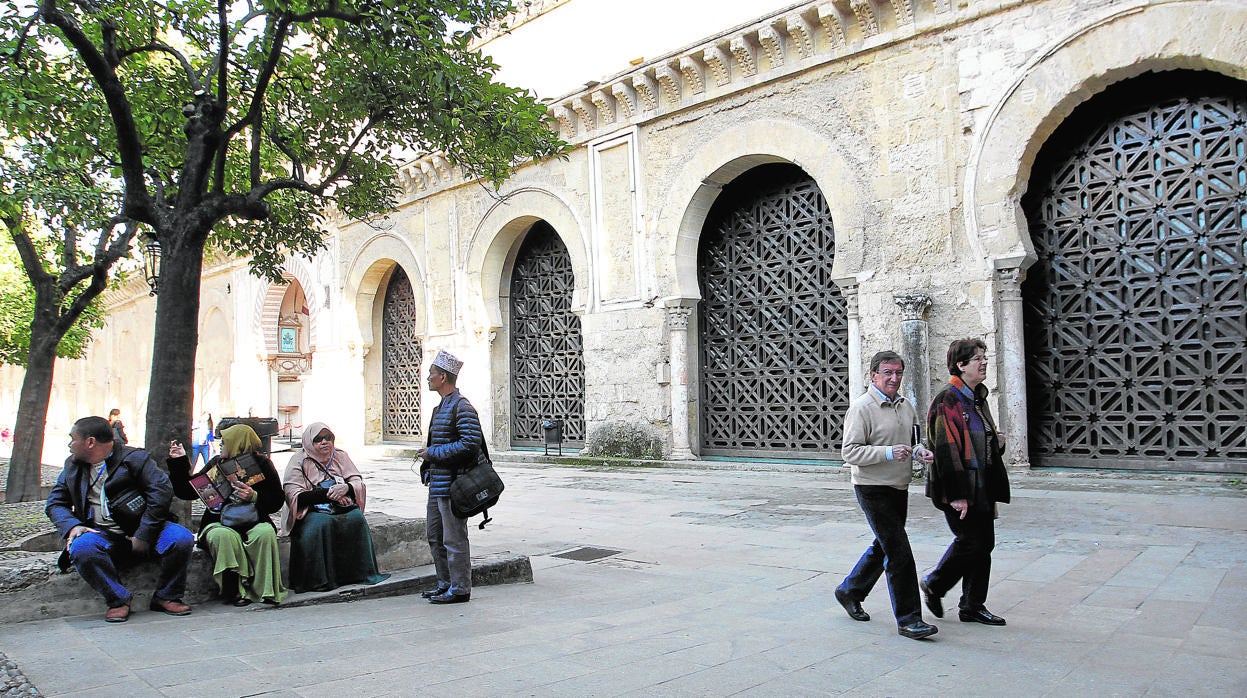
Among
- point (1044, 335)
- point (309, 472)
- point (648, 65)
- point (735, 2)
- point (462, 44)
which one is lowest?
point (309, 472)

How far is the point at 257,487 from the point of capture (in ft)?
17.1

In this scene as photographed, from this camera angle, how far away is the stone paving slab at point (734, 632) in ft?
11.0

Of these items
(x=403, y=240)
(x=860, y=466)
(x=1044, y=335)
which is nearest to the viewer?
(x=860, y=466)

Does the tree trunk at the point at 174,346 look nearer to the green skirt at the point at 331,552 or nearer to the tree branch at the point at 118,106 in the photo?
the tree branch at the point at 118,106

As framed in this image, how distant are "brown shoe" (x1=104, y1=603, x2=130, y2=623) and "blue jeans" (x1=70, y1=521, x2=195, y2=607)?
0.07 feet

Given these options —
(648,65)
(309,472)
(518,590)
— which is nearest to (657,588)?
(518,590)

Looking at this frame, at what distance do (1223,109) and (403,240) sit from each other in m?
15.0

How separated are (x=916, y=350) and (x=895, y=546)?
697 centimetres

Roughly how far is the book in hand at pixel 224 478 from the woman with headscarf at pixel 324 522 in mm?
209

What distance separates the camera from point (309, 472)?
211 inches

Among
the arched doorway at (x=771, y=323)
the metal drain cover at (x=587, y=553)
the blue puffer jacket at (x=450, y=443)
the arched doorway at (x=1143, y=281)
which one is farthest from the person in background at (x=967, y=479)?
the arched doorway at (x=771, y=323)

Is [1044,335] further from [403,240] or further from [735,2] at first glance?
[403,240]

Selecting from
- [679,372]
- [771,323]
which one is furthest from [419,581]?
[771,323]

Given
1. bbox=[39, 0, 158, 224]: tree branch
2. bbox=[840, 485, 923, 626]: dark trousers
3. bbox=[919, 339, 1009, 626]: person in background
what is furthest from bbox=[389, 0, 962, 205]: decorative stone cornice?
bbox=[840, 485, 923, 626]: dark trousers
